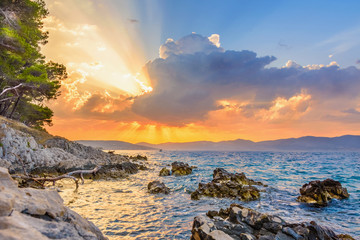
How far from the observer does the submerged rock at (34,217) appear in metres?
2.62

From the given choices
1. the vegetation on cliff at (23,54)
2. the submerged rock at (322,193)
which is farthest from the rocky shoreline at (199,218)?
the vegetation on cliff at (23,54)

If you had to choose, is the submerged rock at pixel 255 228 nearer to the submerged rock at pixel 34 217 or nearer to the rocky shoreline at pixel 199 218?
the rocky shoreline at pixel 199 218

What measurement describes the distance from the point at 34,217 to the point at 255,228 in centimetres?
684

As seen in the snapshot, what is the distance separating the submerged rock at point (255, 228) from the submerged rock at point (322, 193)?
25.5 feet

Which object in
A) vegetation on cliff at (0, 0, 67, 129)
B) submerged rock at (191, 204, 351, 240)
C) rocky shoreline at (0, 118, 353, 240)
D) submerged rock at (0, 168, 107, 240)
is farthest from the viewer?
vegetation on cliff at (0, 0, 67, 129)

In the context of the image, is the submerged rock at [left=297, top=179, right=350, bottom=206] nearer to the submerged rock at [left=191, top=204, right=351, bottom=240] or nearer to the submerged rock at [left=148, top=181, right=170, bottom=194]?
the submerged rock at [left=191, top=204, right=351, bottom=240]

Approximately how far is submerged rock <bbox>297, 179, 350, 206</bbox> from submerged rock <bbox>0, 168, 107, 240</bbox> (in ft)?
51.1

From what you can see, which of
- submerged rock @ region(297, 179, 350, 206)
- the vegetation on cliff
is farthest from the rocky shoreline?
the vegetation on cliff

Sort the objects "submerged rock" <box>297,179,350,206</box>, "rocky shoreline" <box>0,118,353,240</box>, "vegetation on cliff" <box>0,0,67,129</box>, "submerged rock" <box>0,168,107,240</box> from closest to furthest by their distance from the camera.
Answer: "submerged rock" <box>0,168,107,240</box> < "rocky shoreline" <box>0,118,353,240</box> < "submerged rock" <box>297,179,350,206</box> < "vegetation on cliff" <box>0,0,67,129</box>

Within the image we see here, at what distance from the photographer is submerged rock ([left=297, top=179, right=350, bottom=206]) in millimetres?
14405

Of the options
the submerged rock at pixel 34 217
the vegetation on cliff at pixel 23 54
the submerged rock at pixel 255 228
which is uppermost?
the vegetation on cliff at pixel 23 54

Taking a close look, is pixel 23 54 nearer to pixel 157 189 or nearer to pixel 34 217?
pixel 157 189

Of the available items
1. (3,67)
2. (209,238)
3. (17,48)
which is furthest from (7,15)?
(209,238)

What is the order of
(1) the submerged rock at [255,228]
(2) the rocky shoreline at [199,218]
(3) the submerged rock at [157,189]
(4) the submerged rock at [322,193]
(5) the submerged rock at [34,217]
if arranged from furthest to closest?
(3) the submerged rock at [157,189], (4) the submerged rock at [322,193], (1) the submerged rock at [255,228], (2) the rocky shoreline at [199,218], (5) the submerged rock at [34,217]
